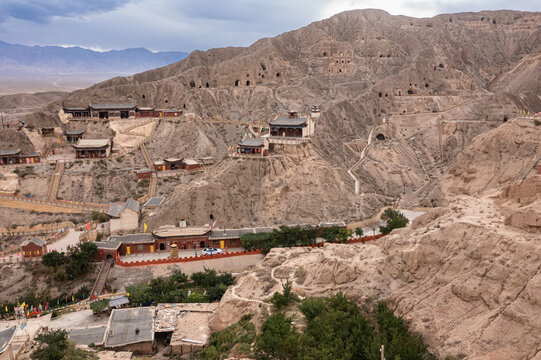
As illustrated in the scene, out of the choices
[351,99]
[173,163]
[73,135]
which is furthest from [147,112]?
[351,99]

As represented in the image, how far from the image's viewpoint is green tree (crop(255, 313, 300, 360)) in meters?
23.4

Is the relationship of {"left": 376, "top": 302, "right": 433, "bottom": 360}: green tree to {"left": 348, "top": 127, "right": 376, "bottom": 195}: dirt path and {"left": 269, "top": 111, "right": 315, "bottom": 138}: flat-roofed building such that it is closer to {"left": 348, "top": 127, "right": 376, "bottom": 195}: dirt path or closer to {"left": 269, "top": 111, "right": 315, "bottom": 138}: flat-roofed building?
{"left": 348, "top": 127, "right": 376, "bottom": 195}: dirt path

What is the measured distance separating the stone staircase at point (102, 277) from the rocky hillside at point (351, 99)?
30.5ft

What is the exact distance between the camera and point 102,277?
1674 inches

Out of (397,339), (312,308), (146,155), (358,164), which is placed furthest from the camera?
(358,164)

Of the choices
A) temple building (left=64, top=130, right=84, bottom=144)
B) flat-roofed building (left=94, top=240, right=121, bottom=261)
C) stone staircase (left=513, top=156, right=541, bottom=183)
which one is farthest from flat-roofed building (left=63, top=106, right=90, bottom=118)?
stone staircase (left=513, top=156, right=541, bottom=183)

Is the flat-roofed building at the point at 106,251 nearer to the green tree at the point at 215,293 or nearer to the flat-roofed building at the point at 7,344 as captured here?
the green tree at the point at 215,293

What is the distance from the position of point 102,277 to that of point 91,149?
29693mm

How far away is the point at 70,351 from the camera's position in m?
25.0

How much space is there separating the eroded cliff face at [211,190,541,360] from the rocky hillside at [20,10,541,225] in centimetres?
2343

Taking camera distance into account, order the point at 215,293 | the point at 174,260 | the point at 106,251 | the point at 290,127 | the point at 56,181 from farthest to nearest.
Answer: the point at 290,127, the point at 56,181, the point at 106,251, the point at 174,260, the point at 215,293

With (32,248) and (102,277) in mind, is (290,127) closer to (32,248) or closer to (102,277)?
(102,277)

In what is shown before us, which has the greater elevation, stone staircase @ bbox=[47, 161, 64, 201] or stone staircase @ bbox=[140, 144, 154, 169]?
stone staircase @ bbox=[140, 144, 154, 169]

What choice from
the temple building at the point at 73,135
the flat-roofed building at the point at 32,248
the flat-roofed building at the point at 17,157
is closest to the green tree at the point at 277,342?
the flat-roofed building at the point at 32,248
